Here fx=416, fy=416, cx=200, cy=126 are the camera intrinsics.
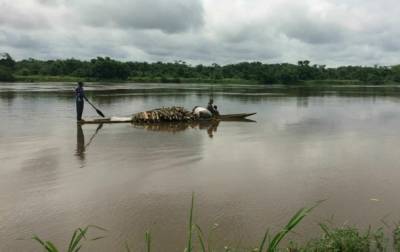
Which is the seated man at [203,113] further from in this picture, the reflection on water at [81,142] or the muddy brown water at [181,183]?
the reflection on water at [81,142]

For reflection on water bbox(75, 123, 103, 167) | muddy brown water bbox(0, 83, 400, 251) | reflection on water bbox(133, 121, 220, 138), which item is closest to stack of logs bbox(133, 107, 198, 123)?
reflection on water bbox(133, 121, 220, 138)

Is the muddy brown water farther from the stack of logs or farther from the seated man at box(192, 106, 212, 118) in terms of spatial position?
the seated man at box(192, 106, 212, 118)

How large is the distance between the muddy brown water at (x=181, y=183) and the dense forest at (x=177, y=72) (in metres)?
84.8

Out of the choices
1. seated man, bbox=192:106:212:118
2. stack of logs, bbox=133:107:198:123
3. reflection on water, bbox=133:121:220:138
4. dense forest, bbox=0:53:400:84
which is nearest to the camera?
reflection on water, bbox=133:121:220:138

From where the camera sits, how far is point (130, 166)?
36.7 feet

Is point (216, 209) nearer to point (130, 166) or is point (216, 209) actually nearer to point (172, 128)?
point (130, 166)

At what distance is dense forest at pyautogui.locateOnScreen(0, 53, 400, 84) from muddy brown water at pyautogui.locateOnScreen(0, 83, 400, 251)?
84.8 metres

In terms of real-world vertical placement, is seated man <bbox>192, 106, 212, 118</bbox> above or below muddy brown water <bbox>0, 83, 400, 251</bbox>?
above

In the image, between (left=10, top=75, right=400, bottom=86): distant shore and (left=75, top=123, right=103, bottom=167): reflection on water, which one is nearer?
(left=75, top=123, right=103, bottom=167): reflection on water

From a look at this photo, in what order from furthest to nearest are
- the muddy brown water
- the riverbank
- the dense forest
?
the dense forest → the riverbank → the muddy brown water

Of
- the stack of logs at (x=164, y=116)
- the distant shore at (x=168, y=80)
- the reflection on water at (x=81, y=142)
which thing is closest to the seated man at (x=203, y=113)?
the stack of logs at (x=164, y=116)

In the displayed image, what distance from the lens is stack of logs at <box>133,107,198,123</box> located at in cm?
2009

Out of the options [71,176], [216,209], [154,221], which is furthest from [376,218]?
[71,176]

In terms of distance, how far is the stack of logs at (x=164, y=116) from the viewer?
65.9ft
